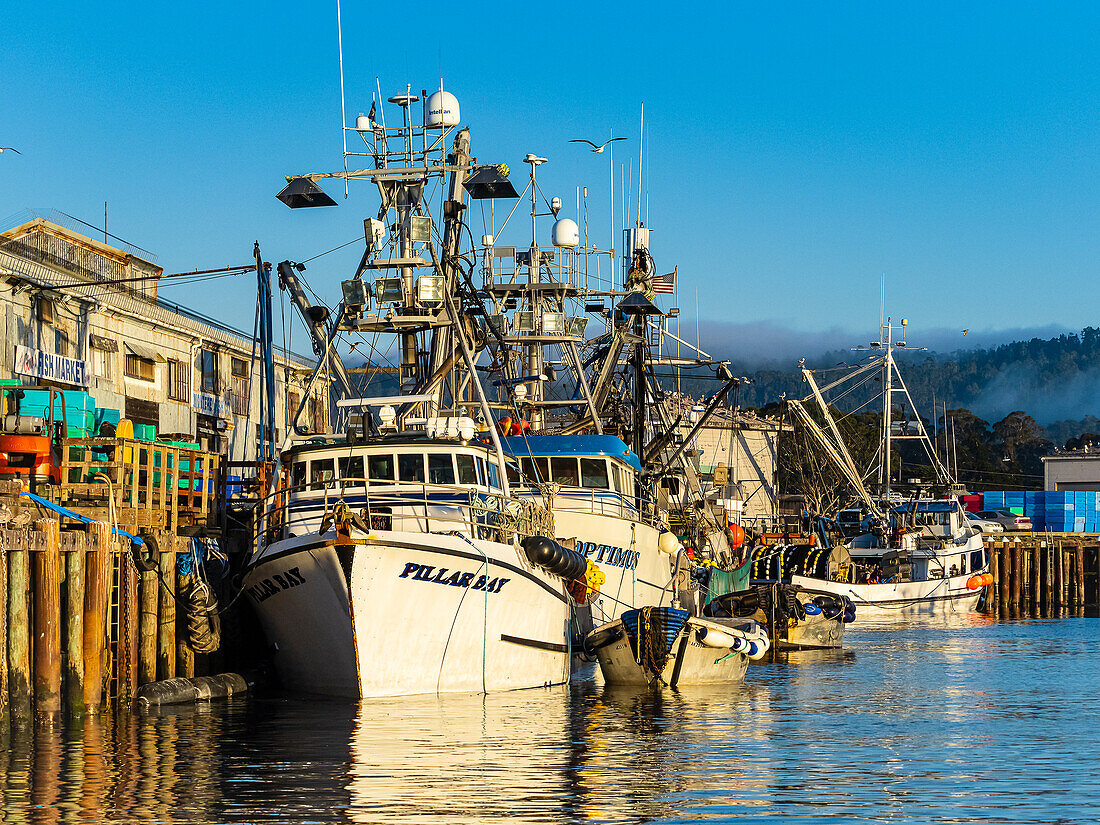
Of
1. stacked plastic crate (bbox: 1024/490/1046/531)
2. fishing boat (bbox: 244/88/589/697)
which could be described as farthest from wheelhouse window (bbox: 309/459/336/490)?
stacked plastic crate (bbox: 1024/490/1046/531)

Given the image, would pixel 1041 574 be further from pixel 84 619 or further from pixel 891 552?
pixel 84 619

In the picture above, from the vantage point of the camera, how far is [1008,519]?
303 feet

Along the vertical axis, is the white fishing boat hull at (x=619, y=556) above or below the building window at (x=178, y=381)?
below

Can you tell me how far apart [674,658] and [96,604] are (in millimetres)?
11986

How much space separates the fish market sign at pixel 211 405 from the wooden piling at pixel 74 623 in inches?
1199

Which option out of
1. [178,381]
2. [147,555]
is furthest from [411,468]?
[178,381]

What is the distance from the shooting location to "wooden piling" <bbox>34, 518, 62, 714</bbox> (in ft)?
66.0

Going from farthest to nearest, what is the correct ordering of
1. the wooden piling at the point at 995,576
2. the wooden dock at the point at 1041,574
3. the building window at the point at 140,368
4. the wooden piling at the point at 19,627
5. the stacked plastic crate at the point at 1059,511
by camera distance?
the stacked plastic crate at the point at 1059,511 → the wooden piling at the point at 995,576 → the wooden dock at the point at 1041,574 → the building window at the point at 140,368 → the wooden piling at the point at 19,627

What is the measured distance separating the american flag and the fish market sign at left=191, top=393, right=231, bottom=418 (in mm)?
18710

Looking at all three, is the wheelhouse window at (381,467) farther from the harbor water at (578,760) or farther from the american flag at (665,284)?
the american flag at (665,284)

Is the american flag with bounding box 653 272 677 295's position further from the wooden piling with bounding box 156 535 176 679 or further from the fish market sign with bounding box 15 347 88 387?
the wooden piling with bounding box 156 535 176 679

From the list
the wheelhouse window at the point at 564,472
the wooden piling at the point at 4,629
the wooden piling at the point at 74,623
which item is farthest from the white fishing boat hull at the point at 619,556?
the wooden piling at the point at 4,629

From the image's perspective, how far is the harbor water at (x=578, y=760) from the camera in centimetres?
1459

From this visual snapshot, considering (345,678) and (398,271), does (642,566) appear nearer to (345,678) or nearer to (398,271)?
(398,271)
